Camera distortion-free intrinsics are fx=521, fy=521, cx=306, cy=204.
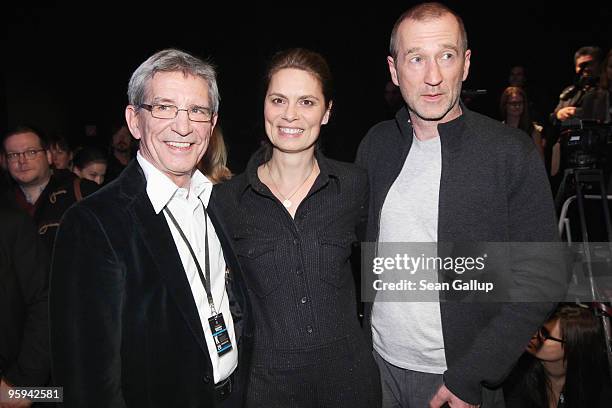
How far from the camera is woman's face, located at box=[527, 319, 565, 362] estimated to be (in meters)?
2.78

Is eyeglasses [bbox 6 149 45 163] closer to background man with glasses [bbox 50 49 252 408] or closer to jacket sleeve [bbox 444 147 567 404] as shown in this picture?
background man with glasses [bbox 50 49 252 408]

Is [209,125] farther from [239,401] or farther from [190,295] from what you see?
[239,401]

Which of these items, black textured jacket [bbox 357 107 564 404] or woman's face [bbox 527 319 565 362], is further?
woman's face [bbox 527 319 565 362]

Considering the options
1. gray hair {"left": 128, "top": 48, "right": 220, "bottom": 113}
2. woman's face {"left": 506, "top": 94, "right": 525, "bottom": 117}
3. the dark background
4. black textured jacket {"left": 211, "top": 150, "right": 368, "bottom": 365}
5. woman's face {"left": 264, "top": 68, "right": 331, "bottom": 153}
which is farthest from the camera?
the dark background

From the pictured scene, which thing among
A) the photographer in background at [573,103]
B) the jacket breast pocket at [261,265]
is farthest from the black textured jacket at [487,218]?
the photographer in background at [573,103]

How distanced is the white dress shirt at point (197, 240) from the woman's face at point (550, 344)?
1.79 metres

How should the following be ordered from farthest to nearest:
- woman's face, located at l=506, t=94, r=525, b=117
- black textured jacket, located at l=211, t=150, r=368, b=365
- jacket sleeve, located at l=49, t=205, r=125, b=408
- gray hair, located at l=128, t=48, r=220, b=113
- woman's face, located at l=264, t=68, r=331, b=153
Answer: woman's face, located at l=506, t=94, r=525, b=117, woman's face, located at l=264, t=68, r=331, b=153, black textured jacket, located at l=211, t=150, r=368, b=365, gray hair, located at l=128, t=48, r=220, b=113, jacket sleeve, located at l=49, t=205, r=125, b=408

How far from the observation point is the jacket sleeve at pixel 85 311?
1.48 metres

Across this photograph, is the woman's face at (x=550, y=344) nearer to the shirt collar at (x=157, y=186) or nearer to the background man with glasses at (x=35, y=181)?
the shirt collar at (x=157, y=186)

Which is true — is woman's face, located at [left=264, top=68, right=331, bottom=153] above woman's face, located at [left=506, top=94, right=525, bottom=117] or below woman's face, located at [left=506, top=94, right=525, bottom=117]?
below

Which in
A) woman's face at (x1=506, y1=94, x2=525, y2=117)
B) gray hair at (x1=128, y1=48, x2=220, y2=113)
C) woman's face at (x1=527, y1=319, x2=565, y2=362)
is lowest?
woman's face at (x1=527, y1=319, x2=565, y2=362)

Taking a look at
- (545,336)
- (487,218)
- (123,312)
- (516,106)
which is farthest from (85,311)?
(516,106)

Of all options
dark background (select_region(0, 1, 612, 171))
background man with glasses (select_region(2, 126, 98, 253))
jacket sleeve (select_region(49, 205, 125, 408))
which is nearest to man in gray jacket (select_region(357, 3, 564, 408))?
jacket sleeve (select_region(49, 205, 125, 408))

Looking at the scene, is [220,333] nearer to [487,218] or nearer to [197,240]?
[197,240]
